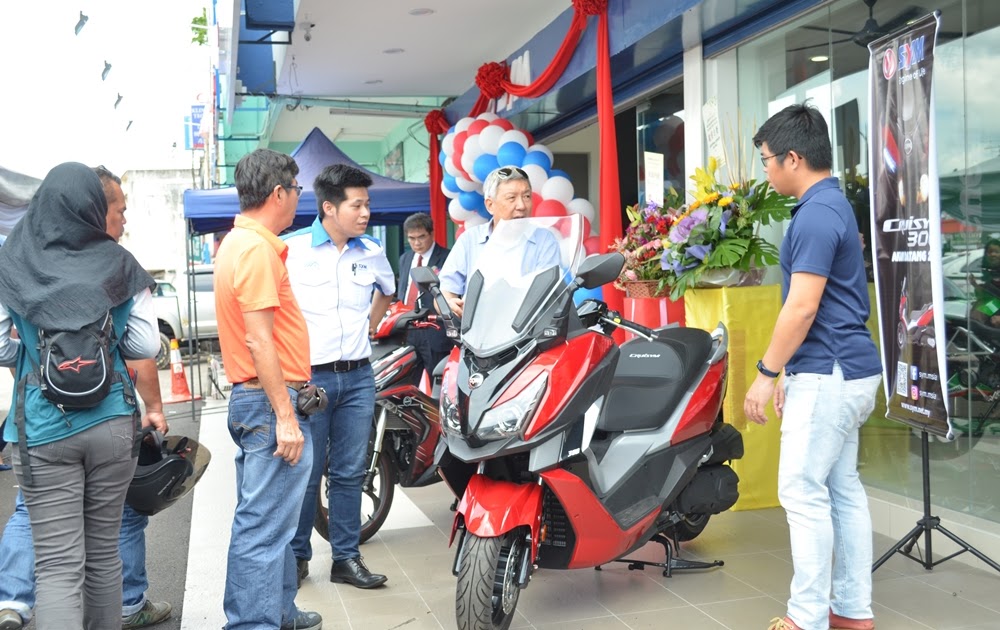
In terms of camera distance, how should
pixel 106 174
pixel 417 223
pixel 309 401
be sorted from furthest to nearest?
pixel 417 223
pixel 106 174
pixel 309 401

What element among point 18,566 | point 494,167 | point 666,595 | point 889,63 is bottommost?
point 666,595

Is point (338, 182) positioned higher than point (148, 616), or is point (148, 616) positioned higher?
point (338, 182)

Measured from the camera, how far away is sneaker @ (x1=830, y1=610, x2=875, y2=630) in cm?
357

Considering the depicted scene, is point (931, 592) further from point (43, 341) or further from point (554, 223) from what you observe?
point (43, 341)

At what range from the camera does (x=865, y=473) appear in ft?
17.6

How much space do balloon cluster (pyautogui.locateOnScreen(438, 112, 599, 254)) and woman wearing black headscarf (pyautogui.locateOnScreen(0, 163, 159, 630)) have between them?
4.85m

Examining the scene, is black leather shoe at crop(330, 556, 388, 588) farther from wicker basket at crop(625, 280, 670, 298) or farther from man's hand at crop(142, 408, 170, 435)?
wicker basket at crop(625, 280, 670, 298)

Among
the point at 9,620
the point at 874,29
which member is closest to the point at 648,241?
the point at 874,29

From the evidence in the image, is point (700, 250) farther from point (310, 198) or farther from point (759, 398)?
point (310, 198)

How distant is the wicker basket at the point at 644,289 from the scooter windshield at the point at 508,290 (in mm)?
1708

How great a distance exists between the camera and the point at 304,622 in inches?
148

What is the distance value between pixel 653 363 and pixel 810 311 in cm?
98

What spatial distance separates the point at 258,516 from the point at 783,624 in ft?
6.16

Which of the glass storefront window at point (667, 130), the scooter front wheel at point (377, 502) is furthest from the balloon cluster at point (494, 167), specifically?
the scooter front wheel at point (377, 502)
